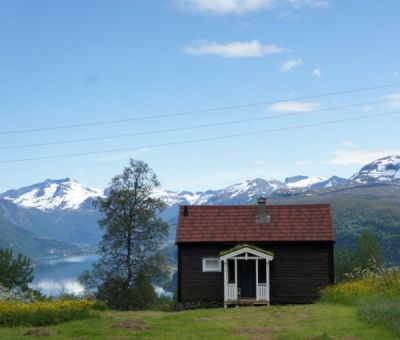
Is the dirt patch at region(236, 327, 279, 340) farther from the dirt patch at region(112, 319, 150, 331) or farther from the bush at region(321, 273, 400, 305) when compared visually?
the bush at region(321, 273, 400, 305)

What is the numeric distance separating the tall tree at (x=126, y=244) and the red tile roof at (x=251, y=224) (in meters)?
7.40

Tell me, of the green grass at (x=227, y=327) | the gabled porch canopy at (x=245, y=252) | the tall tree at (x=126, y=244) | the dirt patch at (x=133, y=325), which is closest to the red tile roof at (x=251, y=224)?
the gabled porch canopy at (x=245, y=252)

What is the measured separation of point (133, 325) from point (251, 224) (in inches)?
814

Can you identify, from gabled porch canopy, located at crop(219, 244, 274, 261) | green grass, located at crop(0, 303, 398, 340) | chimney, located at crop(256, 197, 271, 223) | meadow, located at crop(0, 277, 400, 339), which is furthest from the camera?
chimney, located at crop(256, 197, 271, 223)

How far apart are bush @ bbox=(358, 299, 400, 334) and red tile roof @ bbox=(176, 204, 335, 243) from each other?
16.0 metres

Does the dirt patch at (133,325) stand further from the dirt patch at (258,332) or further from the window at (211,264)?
the window at (211,264)

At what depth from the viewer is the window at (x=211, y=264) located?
40.2m

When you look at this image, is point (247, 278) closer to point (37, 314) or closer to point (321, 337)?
point (37, 314)

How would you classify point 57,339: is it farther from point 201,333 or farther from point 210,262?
point 210,262

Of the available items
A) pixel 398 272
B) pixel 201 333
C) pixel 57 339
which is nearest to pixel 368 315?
pixel 201 333

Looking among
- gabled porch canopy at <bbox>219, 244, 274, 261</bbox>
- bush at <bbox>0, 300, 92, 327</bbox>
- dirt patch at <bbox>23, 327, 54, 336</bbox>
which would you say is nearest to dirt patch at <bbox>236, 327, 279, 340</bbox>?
dirt patch at <bbox>23, 327, 54, 336</bbox>

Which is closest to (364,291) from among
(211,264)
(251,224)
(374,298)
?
(374,298)

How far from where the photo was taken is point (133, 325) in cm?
2153

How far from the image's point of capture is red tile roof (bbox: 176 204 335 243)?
1577 inches
